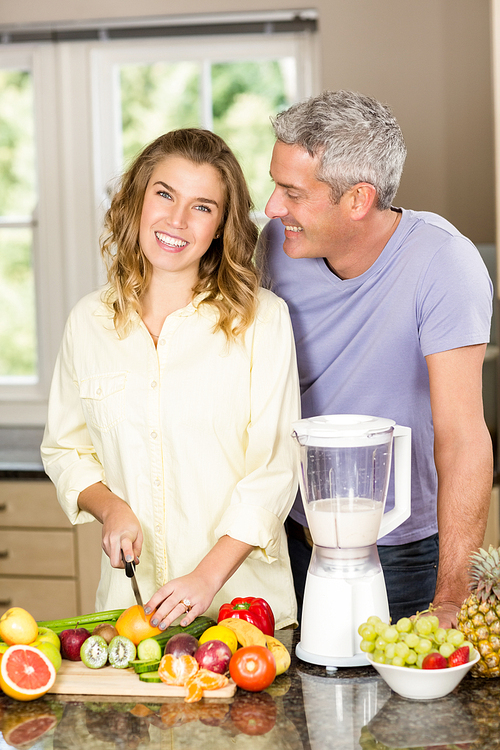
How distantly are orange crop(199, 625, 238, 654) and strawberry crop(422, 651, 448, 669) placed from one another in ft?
0.89

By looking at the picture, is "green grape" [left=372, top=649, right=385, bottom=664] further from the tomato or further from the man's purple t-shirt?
the man's purple t-shirt

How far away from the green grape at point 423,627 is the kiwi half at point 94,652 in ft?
1.46

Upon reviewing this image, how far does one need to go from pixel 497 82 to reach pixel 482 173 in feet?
1.78

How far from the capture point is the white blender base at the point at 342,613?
1179 mm

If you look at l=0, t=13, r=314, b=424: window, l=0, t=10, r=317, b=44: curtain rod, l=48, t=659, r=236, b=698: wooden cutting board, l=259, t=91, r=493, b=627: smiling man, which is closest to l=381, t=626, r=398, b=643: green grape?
l=48, t=659, r=236, b=698: wooden cutting board

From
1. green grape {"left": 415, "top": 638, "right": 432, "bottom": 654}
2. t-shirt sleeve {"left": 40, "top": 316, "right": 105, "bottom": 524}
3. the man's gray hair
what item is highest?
the man's gray hair

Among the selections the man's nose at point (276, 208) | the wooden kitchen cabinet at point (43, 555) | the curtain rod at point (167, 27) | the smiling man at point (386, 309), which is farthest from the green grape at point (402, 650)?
the curtain rod at point (167, 27)

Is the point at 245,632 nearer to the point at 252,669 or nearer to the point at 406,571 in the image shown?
the point at 252,669

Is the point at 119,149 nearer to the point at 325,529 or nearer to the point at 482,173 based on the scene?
the point at 482,173

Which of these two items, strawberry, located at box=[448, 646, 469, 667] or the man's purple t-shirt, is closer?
strawberry, located at box=[448, 646, 469, 667]

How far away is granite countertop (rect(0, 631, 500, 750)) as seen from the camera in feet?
3.28

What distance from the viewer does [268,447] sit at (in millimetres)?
1465

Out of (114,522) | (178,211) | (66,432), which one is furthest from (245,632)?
(178,211)

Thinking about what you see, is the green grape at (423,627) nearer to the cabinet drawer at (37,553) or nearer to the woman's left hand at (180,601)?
the woman's left hand at (180,601)
